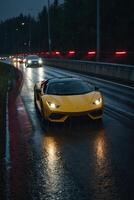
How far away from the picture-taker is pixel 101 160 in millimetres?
10047

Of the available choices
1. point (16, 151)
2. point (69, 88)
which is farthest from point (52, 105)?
point (16, 151)

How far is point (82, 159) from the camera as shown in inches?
401

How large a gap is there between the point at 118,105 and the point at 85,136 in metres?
6.35

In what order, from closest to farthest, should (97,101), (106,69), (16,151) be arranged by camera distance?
1. (16,151)
2. (97,101)
3. (106,69)

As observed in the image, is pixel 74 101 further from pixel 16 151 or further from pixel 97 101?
pixel 16 151

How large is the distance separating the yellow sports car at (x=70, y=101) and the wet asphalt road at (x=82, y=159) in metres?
0.32

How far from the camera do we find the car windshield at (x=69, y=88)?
15423 millimetres

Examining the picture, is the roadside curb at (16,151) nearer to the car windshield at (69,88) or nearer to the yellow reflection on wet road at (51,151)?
the yellow reflection on wet road at (51,151)

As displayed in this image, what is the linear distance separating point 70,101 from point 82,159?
4479 mm

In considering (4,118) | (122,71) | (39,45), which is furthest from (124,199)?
(39,45)

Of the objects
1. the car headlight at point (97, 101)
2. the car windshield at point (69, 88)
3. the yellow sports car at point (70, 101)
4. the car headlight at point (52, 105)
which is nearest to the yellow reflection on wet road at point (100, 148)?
the yellow sports car at point (70, 101)

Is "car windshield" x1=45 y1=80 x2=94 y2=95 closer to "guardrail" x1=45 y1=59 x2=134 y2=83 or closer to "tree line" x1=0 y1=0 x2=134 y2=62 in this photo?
"guardrail" x1=45 y1=59 x2=134 y2=83

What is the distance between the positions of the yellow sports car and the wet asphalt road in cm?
32

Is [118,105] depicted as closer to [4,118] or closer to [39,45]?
[4,118]
